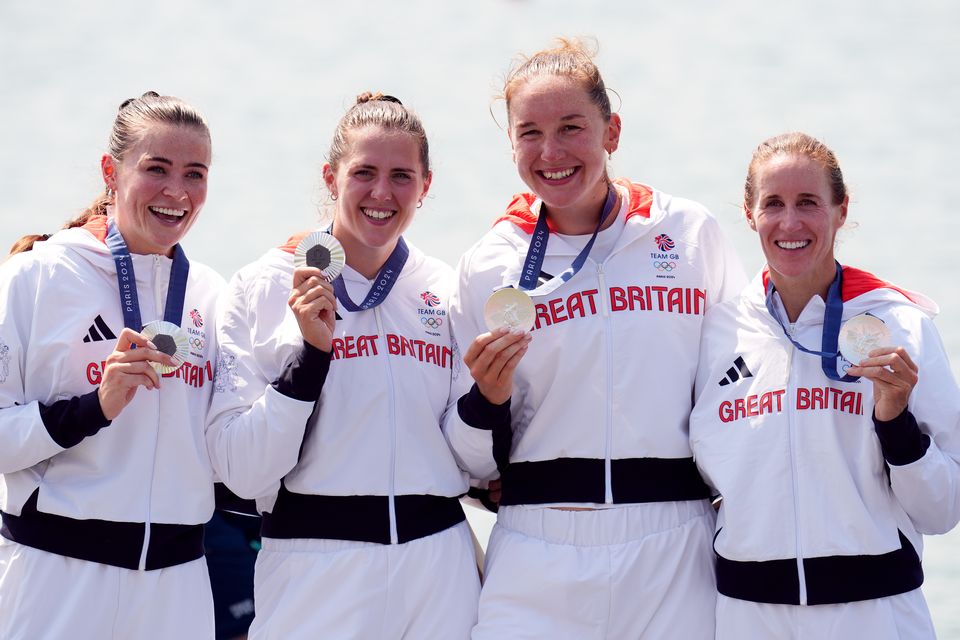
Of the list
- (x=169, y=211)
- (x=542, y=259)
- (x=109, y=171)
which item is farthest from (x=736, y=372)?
(x=109, y=171)

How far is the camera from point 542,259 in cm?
361

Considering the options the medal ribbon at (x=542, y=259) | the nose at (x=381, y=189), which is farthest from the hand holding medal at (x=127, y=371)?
the medal ribbon at (x=542, y=259)

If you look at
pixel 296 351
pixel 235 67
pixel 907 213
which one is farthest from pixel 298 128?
pixel 296 351

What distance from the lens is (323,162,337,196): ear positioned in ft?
12.3

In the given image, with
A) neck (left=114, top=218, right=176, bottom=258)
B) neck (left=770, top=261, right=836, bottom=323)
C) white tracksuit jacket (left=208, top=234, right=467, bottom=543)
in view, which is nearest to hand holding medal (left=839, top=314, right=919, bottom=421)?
neck (left=770, top=261, right=836, bottom=323)

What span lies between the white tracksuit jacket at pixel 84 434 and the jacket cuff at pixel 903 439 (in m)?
1.90

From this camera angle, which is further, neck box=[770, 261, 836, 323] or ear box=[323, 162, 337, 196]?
ear box=[323, 162, 337, 196]

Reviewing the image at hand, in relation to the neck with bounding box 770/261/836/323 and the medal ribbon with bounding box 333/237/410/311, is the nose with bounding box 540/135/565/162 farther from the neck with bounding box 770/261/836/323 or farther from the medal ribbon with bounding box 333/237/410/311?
the neck with bounding box 770/261/836/323

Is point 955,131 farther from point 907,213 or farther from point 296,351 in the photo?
point 296,351

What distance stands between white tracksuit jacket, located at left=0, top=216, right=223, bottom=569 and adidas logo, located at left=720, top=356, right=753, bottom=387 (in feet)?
5.00

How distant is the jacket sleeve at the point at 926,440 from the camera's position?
3.12 metres

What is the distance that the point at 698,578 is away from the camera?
3.40m

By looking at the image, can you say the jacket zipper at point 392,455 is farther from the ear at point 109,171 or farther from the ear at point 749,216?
the ear at point 749,216

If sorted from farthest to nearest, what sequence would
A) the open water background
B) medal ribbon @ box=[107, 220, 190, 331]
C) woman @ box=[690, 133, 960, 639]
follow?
the open water background → medal ribbon @ box=[107, 220, 190, 331] → woman @ box=[690, 133, 960, 639]
